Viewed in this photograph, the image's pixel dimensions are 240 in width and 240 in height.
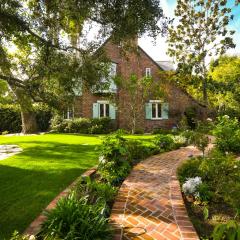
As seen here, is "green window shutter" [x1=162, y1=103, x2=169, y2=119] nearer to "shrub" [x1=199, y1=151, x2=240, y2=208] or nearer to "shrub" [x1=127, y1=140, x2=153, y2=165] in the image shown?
"shrub" [x1=127, y1=140, x2=153, y2=165]

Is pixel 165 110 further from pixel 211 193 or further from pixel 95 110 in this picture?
pixel 211 193

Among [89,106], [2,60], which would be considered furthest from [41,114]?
[2,60]

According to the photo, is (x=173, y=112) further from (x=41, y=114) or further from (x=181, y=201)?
(x=181, y=201)

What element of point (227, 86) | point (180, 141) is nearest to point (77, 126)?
point (180, 141)

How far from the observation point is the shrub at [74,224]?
12.1 feet

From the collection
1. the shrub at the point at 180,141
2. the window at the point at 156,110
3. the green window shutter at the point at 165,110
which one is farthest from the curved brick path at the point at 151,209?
the window at the point at 156,110

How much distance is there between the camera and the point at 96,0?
8164 millimetres

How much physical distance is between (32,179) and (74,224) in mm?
3623

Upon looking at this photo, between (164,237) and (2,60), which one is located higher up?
(2,60)

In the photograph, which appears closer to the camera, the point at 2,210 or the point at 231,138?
the point at 2,210

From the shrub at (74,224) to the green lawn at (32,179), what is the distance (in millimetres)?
702

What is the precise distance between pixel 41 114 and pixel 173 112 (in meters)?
12.2

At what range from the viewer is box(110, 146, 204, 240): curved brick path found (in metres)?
4.21

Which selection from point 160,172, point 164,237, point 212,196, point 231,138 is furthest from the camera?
point 231,138
